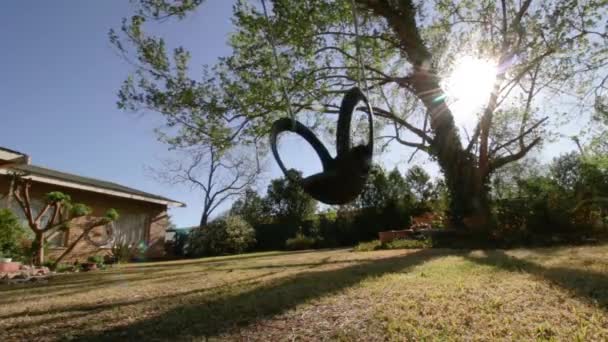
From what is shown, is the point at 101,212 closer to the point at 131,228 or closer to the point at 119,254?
the point at 131,228

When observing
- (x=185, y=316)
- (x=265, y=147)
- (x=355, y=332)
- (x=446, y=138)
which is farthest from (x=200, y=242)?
(x=355, y=332)

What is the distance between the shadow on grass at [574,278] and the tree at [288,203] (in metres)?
13.6

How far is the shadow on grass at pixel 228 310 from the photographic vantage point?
7.75 ft

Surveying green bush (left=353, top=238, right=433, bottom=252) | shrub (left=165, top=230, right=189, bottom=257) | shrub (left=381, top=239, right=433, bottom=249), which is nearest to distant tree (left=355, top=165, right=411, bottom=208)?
green bush (left=353, top=238, right=433, bottom=252)

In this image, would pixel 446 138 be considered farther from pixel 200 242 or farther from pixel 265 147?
pixel 200 242

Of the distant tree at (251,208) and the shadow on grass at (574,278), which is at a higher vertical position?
the distant tree at (251,208)

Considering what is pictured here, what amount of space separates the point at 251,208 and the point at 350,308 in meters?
18.1

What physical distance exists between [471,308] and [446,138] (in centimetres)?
736

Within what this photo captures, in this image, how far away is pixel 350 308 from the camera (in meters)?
2.72

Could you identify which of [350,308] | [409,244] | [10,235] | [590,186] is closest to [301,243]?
[409,244]

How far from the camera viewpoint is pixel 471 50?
1075 centimetres

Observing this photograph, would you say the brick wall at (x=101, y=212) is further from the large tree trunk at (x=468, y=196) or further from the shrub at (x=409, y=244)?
the large tree trunk at (x=468, y=196)

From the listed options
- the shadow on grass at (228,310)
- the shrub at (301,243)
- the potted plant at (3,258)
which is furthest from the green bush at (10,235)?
the shrub at (301,243)

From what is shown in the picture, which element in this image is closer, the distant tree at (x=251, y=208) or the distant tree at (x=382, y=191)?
the distant tree at (x=382, y=191)
